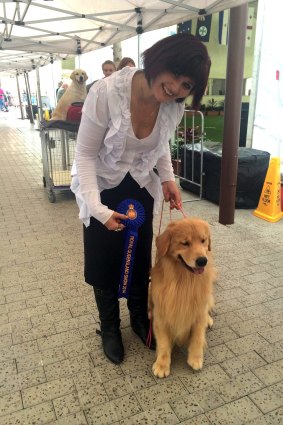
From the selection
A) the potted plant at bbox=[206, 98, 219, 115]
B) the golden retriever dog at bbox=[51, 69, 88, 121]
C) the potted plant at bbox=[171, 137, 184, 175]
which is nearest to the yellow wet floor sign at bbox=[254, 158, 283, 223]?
the potted plant at bbox=[171, 137, 184, 175]

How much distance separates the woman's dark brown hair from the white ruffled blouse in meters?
0.18

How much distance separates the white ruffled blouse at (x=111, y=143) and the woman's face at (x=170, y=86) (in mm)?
135

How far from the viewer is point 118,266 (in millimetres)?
1829

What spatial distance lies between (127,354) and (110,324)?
0.64 ft

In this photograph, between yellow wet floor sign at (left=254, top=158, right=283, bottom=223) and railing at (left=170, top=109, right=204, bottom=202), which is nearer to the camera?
yellow wet floor sign at (left=254, top=158, right=283, bottom=223)

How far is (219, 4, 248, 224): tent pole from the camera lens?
3371 millimetres

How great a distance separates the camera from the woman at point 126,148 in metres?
1.31

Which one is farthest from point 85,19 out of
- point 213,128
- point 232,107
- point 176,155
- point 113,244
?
point 113,244

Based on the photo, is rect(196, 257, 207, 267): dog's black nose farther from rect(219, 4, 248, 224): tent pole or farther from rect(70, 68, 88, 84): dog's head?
rect(70, 68, 88, 84): dog's head

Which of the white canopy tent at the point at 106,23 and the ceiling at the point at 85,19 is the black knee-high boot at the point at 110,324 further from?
the ceiling at the point at 85,19

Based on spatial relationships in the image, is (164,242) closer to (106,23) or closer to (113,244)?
(113,244)

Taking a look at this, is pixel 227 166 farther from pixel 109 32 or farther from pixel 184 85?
pixel 109 32

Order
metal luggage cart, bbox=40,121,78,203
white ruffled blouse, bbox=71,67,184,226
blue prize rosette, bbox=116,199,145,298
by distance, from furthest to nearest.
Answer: metal luggage cart, bbox=40,121,78,203
blue prize rosette, bbox=116,199,145,298
white ruffled blouse, bbox=71,67,184,226

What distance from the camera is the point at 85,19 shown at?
536 centimetres
